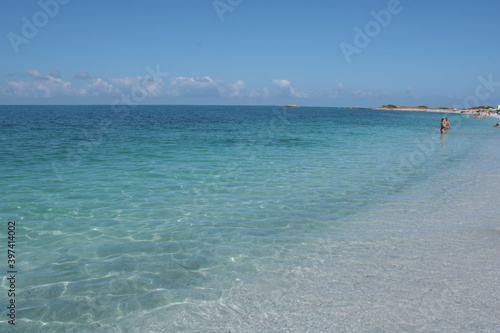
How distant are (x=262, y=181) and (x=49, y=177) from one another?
953 centimetres

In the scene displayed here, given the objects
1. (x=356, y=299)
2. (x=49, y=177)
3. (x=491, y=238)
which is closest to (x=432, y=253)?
(x=491, y=238)

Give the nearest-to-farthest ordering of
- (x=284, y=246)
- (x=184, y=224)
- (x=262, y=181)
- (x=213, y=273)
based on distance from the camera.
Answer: (x=213, y=273) → (x=284, y=246) → (x=184, y=224) → (x=262, y=181)

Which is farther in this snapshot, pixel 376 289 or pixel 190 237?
pixel 190 237

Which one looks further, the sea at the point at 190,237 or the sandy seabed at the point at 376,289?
the sea at the point at 190,237

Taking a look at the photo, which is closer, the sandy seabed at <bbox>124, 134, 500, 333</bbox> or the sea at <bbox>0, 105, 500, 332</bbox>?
the sandy seabed at <bbox>124, 134, 500, 333</bbox>

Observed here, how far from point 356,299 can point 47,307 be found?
5192 millimetres

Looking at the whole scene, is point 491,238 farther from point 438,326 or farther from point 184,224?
point 184,224

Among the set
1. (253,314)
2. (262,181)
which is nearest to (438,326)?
(253,314)

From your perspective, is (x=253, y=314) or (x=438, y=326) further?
(x=253, y=314)

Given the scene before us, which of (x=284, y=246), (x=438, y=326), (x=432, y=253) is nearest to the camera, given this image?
(x=438, y=326)

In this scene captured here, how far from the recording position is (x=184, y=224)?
9594mm

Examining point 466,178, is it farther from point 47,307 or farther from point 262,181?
point 47,307

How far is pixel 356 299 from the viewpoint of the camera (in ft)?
18.8

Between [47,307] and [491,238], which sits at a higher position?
[491,238]
